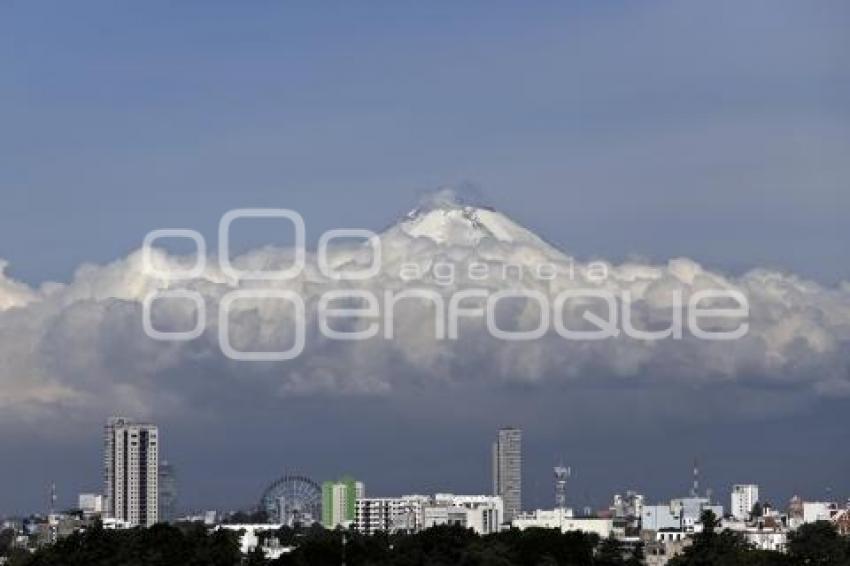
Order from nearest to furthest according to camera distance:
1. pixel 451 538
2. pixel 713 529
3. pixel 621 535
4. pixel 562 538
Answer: pixel 713 529
pixel 451 538
pixel 562 538
pixel 621 535

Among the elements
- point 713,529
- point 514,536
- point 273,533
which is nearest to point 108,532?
point 514,536

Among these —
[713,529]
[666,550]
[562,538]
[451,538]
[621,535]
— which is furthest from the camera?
[621,535]

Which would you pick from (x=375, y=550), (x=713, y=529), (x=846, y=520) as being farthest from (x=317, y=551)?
(x=846, y=520)

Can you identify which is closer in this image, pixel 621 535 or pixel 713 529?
pixel 713 529

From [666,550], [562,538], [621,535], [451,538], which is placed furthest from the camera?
[621,535]

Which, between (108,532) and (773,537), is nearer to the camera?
(108,532)

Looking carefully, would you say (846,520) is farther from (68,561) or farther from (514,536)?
(68,561)

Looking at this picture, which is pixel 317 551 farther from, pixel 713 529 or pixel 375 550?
pixel 713 529

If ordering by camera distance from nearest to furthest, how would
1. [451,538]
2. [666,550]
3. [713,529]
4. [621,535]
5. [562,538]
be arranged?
[713,529] < [451,538] < [562,538] < [666,550] < [621,535]
